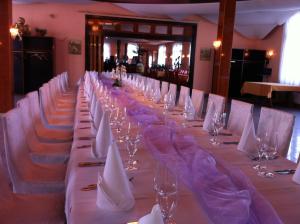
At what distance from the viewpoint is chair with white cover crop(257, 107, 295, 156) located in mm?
2705

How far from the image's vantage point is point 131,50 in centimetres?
2634

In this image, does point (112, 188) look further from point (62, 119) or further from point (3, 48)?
point (3, 48)

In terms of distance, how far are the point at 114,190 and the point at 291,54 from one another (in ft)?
42.2

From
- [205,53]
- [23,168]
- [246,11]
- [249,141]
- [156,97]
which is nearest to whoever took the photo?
[249,141]

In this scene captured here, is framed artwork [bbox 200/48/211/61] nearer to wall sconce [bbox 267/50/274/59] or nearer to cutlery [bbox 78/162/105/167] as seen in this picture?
wall sconce [bbox 267/50/274/59]

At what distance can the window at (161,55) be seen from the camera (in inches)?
996

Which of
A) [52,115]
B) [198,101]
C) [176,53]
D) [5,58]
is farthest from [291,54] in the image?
[176,53]

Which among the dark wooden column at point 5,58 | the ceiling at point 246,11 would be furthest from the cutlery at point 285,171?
the ceiling at point 246,11

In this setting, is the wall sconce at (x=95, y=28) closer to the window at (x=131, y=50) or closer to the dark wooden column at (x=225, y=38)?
the dark wooden column at (x=225, y=38)

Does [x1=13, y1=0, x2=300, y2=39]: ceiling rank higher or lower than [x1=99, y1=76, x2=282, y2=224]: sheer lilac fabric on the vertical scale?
higher

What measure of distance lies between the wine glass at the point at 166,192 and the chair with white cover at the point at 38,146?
1815 millimetres

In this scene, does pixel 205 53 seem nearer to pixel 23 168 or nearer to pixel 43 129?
pixel 43 129

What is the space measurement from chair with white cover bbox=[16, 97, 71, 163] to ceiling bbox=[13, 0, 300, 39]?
7.93 metres

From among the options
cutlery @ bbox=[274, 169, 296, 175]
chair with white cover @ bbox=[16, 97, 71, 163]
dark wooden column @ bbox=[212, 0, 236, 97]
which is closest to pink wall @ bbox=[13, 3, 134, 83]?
dark wooden column @ bbox=[212, 0, 236, 97]
